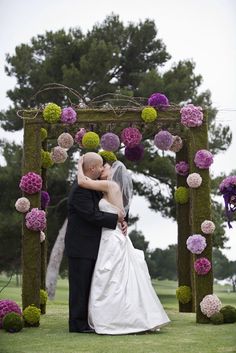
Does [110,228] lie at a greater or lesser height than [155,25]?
lesser

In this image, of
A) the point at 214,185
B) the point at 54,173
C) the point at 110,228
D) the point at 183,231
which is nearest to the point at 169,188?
the point at 214,185

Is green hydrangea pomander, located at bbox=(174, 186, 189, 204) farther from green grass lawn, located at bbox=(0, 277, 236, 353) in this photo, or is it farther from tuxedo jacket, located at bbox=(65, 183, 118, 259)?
tuxedo jacket, located at bbox=(65, 183, 118, 259)

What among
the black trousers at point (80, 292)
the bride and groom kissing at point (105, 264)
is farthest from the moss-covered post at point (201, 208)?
the black trousers at point (80, 292)

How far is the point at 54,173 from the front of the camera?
737 inches

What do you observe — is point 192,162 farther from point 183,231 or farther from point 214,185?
point 214,185

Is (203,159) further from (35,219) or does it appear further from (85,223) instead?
(35,219)

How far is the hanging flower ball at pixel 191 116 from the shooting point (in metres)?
7.60

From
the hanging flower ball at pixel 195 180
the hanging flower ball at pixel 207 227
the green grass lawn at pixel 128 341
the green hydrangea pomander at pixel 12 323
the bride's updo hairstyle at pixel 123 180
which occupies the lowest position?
the green grass lawn at pixel 128 341

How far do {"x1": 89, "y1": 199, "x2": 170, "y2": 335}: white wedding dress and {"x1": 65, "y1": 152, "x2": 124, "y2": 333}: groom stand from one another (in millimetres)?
88

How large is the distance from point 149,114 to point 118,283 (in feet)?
7.73

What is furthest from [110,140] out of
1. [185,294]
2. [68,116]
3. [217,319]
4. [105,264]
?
[217,319]

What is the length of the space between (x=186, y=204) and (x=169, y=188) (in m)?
9.26

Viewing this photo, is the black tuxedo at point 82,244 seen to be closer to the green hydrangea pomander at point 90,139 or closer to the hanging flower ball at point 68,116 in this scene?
the hanging flower ball at point 68,116

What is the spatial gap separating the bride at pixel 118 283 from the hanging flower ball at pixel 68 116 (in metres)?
1.10
